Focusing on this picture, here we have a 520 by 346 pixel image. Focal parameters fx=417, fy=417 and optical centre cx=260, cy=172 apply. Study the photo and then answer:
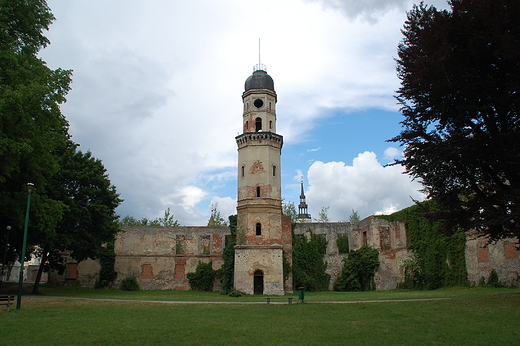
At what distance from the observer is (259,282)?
31.3 meters

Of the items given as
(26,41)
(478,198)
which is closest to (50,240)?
(26,41)

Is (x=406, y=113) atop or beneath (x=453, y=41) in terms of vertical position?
beneath

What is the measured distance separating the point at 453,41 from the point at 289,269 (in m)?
22.1

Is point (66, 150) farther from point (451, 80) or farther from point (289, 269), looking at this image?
point (451, 80)

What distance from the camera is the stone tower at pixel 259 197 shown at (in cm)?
3117

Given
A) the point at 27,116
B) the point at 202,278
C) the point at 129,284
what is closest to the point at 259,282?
the point at 202,278

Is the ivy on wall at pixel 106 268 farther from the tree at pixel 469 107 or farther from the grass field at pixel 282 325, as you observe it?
the tree at pixel 469 107

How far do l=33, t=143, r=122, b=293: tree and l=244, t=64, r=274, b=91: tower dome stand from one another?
14196 millimetres

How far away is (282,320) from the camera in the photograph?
13062 mm

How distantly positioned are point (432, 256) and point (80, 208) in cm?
2560

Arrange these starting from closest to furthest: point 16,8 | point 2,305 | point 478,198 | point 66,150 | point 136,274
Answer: point 478,198, point 2,305, point 16,8, point 66,150, point 136,274

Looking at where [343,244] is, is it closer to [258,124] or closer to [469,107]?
[258,124]

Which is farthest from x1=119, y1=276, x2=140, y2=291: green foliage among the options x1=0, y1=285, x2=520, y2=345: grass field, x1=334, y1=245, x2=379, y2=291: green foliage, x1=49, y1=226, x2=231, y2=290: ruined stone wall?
x1=0, y1=285, x2=520, y2=345: grass field

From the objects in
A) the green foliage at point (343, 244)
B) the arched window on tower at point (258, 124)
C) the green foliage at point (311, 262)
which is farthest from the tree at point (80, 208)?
the green foliage at point (343, 244)
